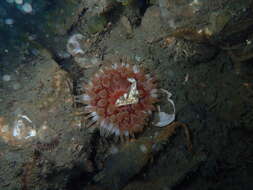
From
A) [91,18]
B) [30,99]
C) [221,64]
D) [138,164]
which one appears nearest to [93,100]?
[30,99]

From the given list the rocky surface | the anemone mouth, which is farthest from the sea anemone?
the rocky surface

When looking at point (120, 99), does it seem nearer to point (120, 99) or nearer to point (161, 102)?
point (120, 99)

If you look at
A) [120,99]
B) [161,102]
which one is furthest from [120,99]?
[161,102]

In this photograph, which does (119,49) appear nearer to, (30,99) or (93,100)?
(93,100)

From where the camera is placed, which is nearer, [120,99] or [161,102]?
[120,99]

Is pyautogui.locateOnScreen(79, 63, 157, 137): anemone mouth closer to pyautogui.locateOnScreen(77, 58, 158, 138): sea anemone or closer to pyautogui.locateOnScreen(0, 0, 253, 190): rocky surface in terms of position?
pyautogui.locateOnScreen(77, 58, 158, 138): sea anemone

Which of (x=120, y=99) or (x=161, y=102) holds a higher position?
(x=120, y=99)

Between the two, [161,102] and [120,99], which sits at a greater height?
[120,99]

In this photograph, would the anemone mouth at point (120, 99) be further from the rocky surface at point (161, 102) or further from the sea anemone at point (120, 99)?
the rocky surface at point (161, 102)
